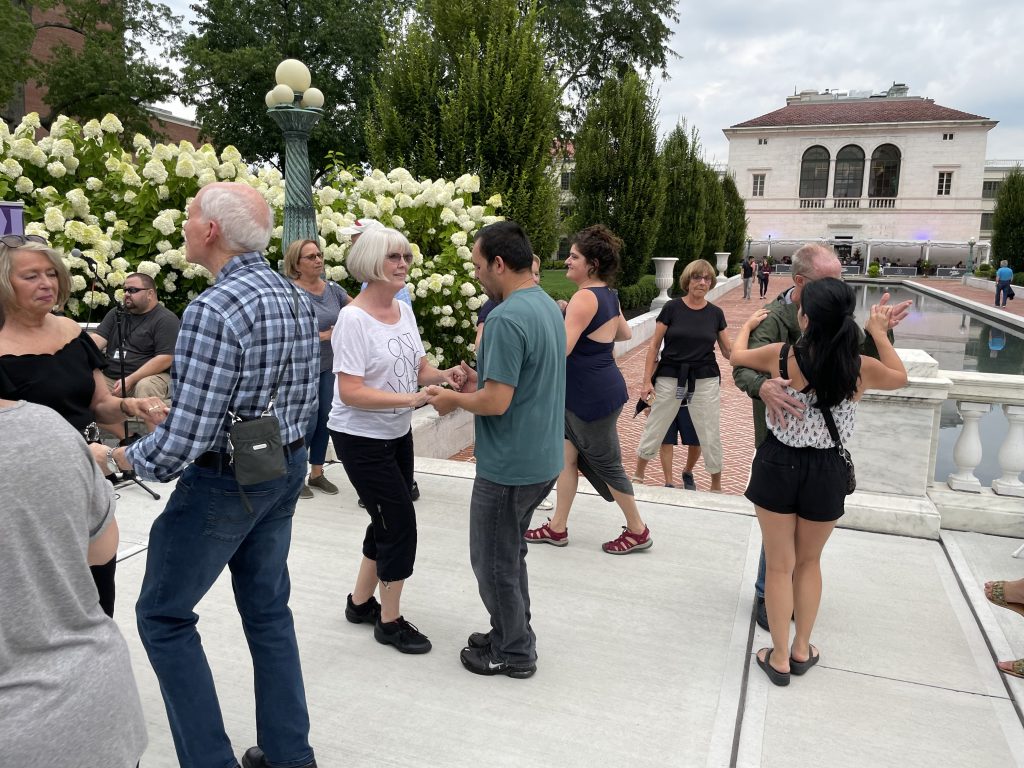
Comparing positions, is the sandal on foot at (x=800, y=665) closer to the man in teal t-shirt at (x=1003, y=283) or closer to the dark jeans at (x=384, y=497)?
the dark jeans at (x=384, y=497)

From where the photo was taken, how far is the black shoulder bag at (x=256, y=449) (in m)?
2.21

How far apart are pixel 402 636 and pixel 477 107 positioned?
10.3 m

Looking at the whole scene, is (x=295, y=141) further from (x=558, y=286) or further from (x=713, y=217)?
(x=713, y=217)

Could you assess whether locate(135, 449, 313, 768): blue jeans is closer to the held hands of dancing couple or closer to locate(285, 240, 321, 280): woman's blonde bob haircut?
the held hands of dancing couple

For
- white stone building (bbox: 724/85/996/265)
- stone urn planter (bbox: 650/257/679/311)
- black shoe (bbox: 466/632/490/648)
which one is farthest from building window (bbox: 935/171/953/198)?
black shoe (bbox: 466/632/490/648)

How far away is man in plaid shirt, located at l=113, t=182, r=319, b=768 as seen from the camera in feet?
7.13

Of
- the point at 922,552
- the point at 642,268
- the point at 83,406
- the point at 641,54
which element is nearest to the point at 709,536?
the point at 922,552

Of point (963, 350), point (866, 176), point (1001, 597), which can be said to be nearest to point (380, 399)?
point (1001, 597)

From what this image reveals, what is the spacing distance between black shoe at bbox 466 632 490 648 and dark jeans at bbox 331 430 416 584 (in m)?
0.44

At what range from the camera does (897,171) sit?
65.0 m

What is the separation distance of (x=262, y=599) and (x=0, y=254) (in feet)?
5.50

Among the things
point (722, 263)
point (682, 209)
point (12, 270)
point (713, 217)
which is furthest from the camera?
point (722, 263)

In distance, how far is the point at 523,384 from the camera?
2.97 meters

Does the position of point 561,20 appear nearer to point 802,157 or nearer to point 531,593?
point 531,593
